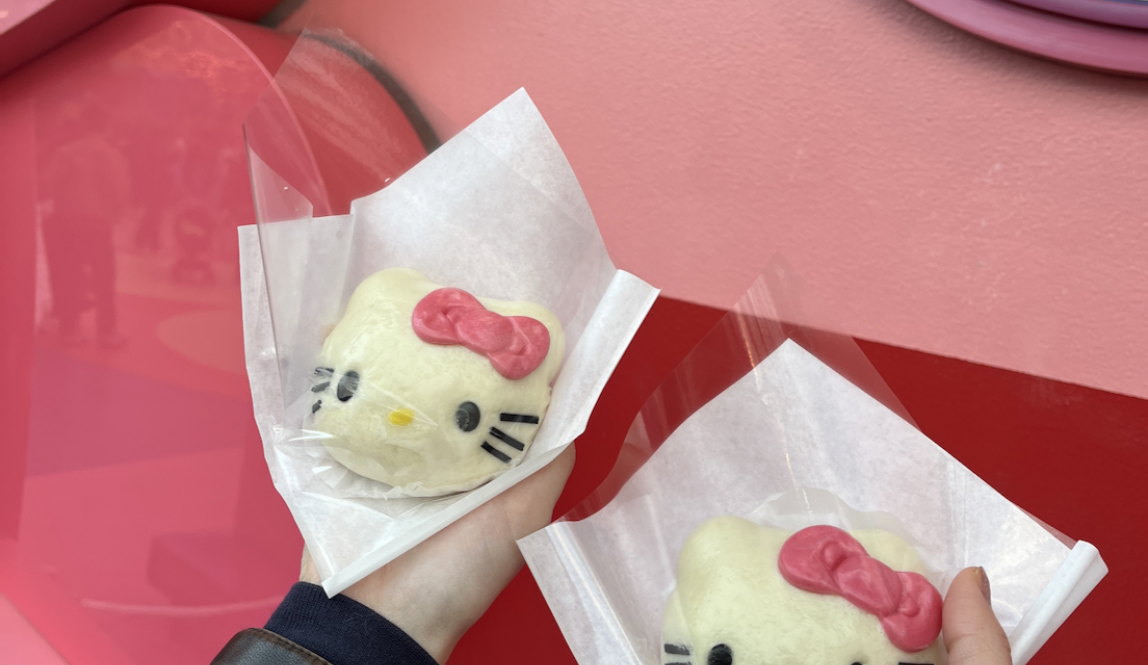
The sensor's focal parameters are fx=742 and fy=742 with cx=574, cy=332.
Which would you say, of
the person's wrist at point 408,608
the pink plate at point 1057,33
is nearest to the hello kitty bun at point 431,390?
the person's wrist at point 408,608

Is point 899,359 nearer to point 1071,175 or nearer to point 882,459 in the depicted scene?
point 882,459

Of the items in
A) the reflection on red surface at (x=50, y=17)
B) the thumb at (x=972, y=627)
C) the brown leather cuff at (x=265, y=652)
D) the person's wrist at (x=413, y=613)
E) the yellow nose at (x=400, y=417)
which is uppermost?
the reflection on red surface at (x=50, y=17)

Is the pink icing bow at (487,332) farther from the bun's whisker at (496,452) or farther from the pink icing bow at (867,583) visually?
the pink icing bow at (867,583)

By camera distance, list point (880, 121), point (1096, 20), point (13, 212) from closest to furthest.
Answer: point (1096, 20)
point (880, 121)
point (13, 212)

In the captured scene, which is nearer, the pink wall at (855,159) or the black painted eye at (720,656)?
the black painted eye at (720,656)

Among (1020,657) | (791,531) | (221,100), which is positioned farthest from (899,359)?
(221,100)

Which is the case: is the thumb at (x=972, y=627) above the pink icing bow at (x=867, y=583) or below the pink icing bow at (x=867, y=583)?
above

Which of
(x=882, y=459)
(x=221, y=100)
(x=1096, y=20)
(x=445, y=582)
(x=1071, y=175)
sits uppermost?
(x=1096, y=20)

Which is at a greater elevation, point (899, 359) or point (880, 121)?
point (880, 121)
